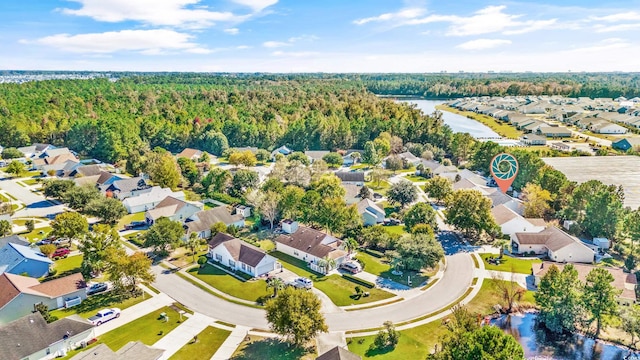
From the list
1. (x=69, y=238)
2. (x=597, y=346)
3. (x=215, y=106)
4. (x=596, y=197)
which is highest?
(x=215, y=106)

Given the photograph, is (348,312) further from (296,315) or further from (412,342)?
(296,315)

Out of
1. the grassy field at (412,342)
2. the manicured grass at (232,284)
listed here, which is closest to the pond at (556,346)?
the grassy field at (412,342)

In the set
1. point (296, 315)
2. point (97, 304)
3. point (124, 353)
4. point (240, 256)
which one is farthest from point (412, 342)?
point (97, 304)

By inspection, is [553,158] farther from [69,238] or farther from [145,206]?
[69,238]

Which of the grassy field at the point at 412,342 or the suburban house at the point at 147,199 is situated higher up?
the suburban house at the point at 147,199

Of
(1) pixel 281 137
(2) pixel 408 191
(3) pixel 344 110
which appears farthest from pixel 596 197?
(3) pixel 344 110

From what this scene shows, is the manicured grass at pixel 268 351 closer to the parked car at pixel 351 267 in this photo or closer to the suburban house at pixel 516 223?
the parked car at pixel 351 267

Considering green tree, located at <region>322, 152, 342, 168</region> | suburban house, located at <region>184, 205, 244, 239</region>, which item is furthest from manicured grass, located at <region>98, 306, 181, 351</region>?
green tree, located at <region>322, 152, 342, 168</region>
